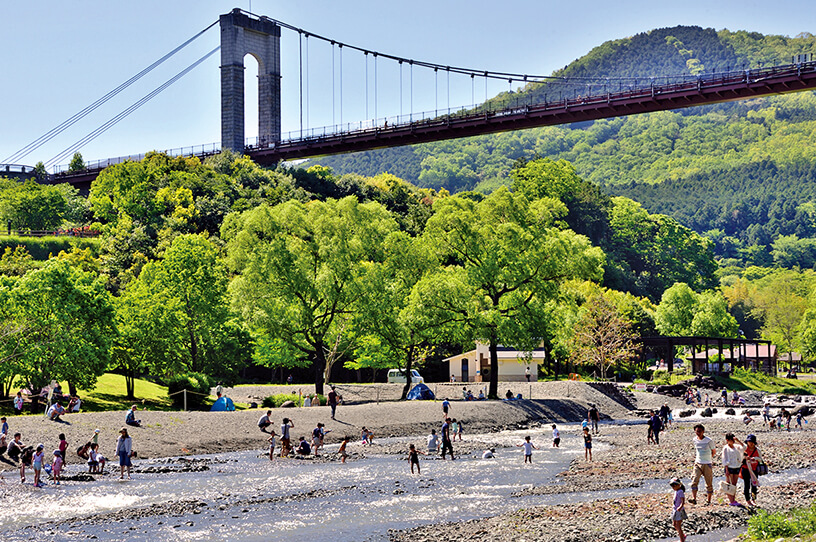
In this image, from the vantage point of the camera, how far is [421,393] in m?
57.6

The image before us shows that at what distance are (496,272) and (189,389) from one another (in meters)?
20.2

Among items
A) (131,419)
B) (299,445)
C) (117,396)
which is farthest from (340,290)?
(131,419)

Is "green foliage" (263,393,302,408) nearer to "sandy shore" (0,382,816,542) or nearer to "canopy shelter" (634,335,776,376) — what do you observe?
"sandy shore" (0,382,816,542)

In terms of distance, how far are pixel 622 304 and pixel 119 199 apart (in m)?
54.5

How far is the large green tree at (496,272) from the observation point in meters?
54.4

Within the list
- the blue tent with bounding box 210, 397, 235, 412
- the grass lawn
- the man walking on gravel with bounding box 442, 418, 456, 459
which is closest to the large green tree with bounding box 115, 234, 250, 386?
the grass lawn

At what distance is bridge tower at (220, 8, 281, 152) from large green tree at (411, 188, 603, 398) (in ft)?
182

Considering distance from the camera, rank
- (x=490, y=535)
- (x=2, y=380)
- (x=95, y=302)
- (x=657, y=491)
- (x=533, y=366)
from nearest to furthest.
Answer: (x=490, y=535) < (x=657, y=491) < (x=2, y=380) < (x=95, y=302) < (x=533, y=366)

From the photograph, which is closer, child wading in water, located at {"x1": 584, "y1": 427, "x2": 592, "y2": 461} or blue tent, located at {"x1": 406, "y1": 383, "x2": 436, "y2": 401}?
child wading in water, located at {"x1": 584, "y1": 427, "x2": 592, "y2": 461}

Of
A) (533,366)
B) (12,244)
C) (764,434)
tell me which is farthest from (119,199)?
(764,434)

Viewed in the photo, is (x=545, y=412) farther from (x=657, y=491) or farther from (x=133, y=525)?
(x=133, y=525)

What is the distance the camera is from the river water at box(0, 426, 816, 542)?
22.5 m

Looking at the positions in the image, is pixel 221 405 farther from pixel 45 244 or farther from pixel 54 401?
pixel 45 244

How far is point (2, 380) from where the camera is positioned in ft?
134
